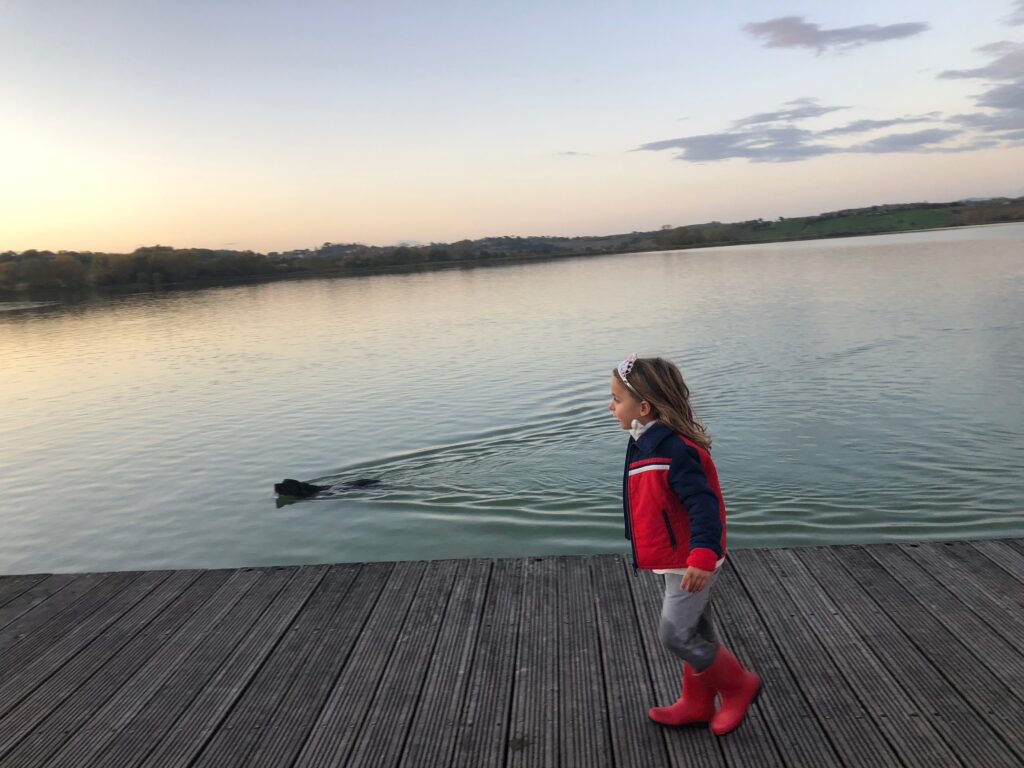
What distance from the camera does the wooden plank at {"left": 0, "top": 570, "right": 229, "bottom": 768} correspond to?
10.6 ft

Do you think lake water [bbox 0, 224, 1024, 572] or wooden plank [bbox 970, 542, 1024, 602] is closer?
wooden plank [bbox 970, 542, 1024, 602]

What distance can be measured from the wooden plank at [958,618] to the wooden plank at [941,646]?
0.09ft

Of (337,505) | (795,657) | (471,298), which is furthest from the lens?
(471,298)

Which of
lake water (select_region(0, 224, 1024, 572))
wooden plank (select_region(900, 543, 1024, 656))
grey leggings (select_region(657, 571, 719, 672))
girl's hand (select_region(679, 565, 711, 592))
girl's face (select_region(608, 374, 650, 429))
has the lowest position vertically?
lake water (select_region(0, 224, 1024, 572))

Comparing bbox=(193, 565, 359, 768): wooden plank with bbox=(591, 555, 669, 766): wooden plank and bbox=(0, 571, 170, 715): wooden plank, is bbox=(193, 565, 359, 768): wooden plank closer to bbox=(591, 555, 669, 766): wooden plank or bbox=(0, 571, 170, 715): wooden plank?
bbox=(0, 571, 170, 715): wooden plank

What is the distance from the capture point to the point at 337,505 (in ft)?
28.6

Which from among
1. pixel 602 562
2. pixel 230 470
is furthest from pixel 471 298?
pixel 602 562

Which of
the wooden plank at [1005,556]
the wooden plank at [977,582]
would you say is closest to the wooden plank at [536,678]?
the wooden plank at [977,582]

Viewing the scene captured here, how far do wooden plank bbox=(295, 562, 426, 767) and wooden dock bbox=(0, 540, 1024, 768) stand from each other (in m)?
0.01

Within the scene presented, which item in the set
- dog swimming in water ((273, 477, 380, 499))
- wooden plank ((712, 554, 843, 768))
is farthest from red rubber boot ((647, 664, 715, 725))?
dog swimming in water ((273, 477, 380, 499))

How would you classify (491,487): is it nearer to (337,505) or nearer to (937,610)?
(337,505)

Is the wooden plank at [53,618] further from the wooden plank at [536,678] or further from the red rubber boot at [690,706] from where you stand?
the red rubber boot at [690,706]

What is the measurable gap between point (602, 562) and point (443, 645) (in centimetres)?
126

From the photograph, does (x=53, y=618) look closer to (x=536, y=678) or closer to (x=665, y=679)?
(x=536, y=678)
